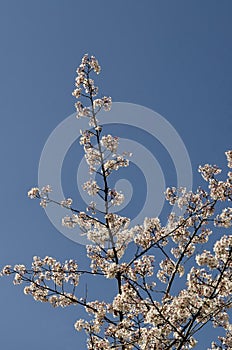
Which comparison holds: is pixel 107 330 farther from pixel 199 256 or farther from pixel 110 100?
pixel 110 100

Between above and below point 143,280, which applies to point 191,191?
above

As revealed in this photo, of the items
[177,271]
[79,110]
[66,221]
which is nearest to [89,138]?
[79,110]

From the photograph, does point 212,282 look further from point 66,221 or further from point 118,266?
point 66,221

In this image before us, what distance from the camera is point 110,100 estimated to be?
908 centimetres

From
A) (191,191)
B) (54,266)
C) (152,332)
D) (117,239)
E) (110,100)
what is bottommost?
(152,332)

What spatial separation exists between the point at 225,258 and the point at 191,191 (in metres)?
2.08

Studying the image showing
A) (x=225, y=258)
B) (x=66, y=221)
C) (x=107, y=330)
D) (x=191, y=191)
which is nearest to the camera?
(x=225, y=258)

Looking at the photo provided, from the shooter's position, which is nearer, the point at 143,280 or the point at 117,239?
the point at 143,280

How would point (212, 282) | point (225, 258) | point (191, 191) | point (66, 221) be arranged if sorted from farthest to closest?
point (66, 221) < point (191, 191) < point (212, 282) < point (225, 258)

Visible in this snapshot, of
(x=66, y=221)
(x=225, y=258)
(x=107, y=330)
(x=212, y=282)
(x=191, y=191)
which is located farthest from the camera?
(x=66, y=221)

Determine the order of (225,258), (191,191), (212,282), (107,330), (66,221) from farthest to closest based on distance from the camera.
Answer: (66,221), (191,191), (107,330), (212,282), (225,258)

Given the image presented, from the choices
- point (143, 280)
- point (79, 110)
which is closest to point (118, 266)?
point (143, 280)

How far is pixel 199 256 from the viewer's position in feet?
23.4

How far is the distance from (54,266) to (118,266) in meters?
1.51
